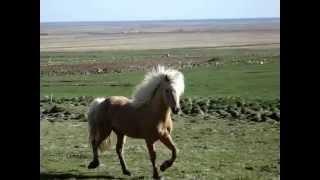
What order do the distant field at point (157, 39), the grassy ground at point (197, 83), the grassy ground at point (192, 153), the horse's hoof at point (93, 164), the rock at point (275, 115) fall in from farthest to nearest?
the distant field at point (157, 39)
the grassy ground at point (197, 83)
the rock at point (275, 115)
the horse's hoof at point (93, 164)
the grassy ground at point (192, 153)

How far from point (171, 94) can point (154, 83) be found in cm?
27

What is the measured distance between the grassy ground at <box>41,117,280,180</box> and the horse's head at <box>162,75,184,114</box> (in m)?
0.69

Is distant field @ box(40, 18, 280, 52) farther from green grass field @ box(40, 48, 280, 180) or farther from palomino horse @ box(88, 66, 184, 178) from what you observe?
palomino horse @ box(88, 66, 184, 178)

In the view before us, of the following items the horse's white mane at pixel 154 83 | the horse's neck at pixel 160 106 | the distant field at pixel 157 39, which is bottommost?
the horse's neck at pixel 160 106

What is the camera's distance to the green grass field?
174 inches

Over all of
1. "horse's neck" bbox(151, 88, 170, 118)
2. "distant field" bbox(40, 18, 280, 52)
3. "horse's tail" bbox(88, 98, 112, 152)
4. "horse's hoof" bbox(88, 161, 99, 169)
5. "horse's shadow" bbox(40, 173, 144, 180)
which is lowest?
"horse's shadow" bbox(40, 173, 144, 180)

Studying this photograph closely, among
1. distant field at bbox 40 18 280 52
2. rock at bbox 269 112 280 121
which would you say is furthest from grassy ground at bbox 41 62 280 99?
rock at bbox 269 112 280 121

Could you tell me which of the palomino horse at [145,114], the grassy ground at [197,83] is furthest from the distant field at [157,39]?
the palomino horse at [145,114]

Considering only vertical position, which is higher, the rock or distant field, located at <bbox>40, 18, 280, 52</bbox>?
distant field, located at <bbox>40, 18, 280, 52</bbox>

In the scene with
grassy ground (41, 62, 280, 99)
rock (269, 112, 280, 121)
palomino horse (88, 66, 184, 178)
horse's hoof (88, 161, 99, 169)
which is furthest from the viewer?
grassy ground (41, 62, 280, 99)

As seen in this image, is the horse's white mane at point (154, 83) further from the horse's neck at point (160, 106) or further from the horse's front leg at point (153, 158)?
the horse's front leg at point (153, 158)

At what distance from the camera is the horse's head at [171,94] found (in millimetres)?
4008
